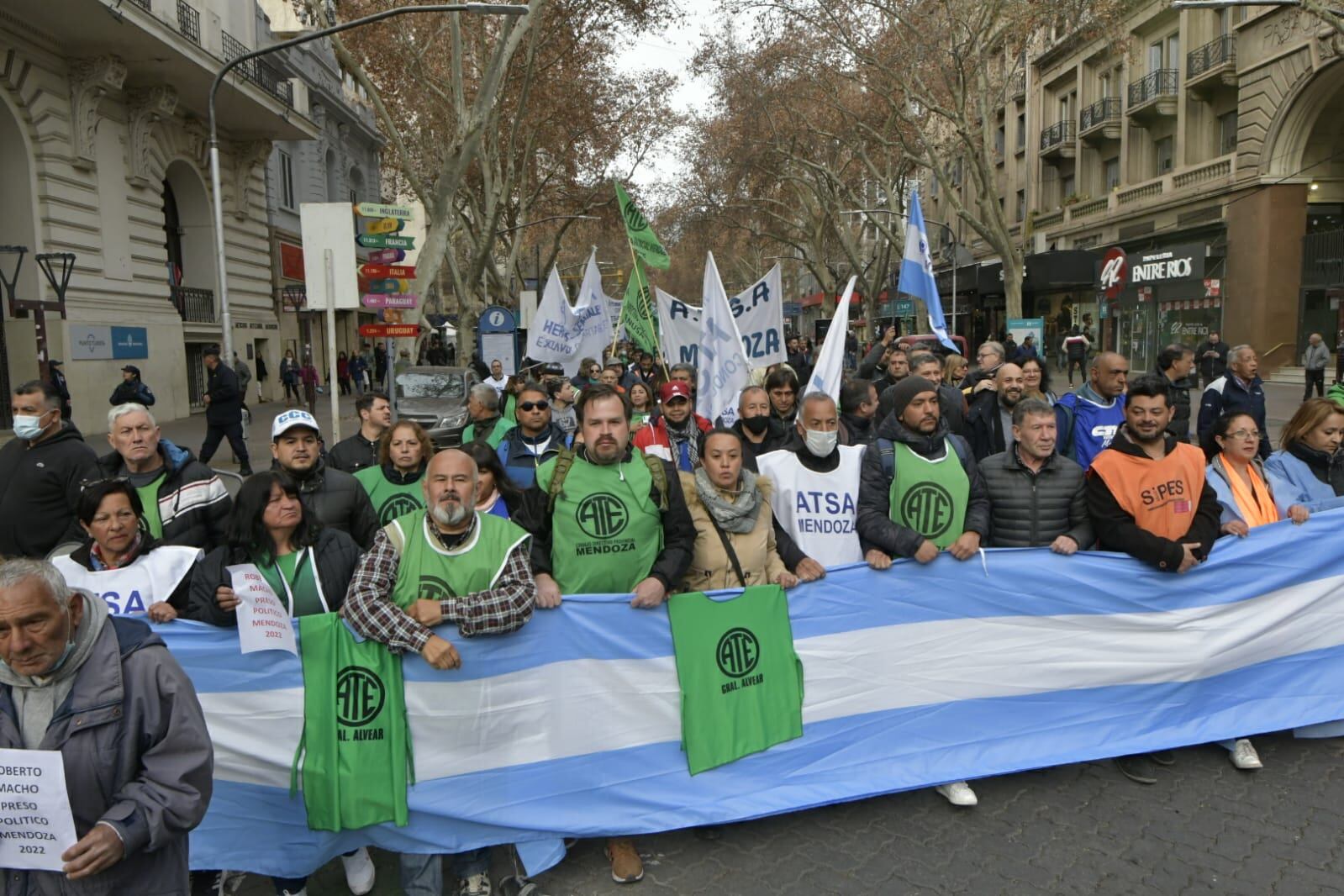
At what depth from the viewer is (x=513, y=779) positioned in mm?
3631

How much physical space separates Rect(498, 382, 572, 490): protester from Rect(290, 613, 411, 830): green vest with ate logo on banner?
248 centimetres

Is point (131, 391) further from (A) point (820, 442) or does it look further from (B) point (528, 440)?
(A) point (820, 442)

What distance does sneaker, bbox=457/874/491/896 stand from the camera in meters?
3.48

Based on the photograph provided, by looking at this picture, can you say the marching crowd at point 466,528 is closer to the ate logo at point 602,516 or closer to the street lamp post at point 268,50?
the ate logo at point 602,516

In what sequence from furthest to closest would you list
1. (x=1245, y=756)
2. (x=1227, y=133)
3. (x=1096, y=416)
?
(x=1227, y=133)
(x=1096, y=416)
(x=1245, y=756)

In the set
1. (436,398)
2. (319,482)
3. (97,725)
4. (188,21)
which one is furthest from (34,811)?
(188,21)

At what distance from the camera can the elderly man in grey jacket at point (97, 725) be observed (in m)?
2.11

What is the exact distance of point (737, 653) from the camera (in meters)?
3.89

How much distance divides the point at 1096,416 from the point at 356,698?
4.80 metres

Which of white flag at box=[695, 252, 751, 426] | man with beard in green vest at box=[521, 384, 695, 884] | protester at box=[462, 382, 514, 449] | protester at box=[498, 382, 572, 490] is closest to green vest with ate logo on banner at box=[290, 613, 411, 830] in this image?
man with beard in green vest at box=[521, 384, 695, 884]

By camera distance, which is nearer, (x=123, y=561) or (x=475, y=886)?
(x=475, y=886)

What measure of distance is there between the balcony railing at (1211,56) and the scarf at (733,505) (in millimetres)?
29976

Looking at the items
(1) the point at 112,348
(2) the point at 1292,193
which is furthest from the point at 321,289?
(2) the point at 1292,193

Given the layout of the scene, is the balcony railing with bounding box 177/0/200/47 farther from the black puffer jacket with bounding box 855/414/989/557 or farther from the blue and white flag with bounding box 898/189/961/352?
the black puffer jacket with bounding box 855/414/989/557
